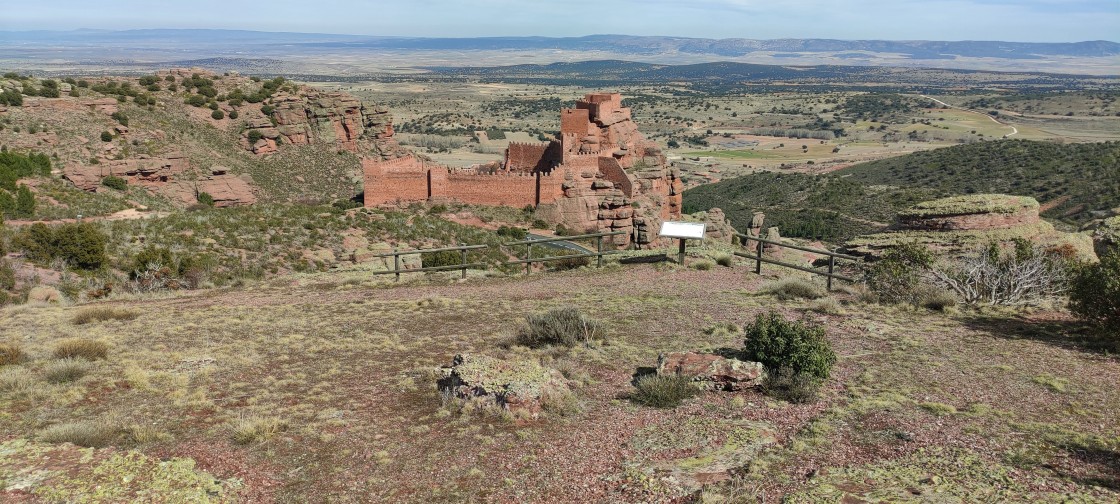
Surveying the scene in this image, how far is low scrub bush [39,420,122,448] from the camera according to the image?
6758 mm

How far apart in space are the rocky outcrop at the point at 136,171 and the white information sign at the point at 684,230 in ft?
92.1

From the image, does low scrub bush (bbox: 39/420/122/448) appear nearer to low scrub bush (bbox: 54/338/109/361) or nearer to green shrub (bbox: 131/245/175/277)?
low scrub bush (bbox: 54/338/109/361)

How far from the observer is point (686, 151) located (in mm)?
106438

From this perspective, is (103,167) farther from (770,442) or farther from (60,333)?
(770,442)

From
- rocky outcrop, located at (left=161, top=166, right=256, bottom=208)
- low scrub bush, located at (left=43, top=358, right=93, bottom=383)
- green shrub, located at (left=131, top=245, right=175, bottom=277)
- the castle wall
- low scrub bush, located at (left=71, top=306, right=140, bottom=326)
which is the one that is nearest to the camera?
low scrub bush, located at (left=43, top=358, right=93, bottom=383)

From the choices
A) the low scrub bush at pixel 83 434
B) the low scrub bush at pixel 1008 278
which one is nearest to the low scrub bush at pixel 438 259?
the low scrub bush at pixel 1008 278

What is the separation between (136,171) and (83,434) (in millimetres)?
32706

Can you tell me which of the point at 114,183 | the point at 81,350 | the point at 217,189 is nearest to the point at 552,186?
the point at 217,189

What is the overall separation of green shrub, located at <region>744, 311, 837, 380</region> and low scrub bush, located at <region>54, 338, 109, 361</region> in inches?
333

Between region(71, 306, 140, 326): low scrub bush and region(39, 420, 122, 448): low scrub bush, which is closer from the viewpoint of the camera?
region(39, 420, 122, 448): low scrub bush

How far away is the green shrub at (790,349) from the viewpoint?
835 cm

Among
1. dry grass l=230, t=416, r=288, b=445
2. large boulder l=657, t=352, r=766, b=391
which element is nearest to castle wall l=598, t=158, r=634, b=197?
large boulder l=657, t=352, r=766, b=391

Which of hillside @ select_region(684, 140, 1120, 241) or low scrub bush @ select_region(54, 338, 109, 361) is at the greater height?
low scrub bush @ select_region(54, 338, 109, 361)

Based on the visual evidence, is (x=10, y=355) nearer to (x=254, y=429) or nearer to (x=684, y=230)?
(x=254, y=429)
